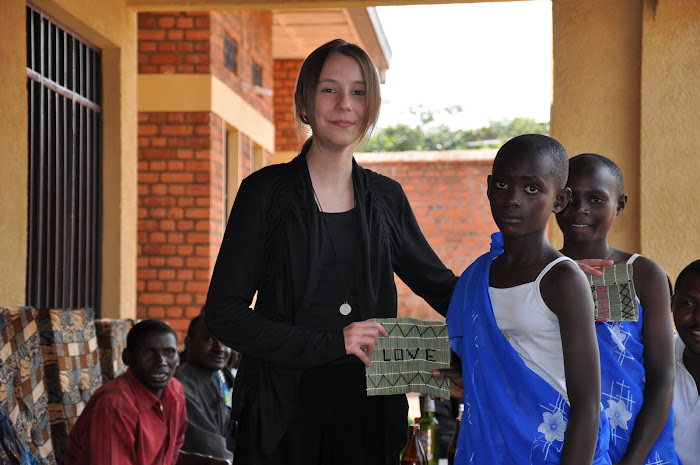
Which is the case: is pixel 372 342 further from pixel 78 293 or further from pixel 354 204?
pixel 78 293

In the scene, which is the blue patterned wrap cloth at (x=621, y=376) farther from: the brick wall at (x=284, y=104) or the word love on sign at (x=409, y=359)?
the brick wall at (x=284, y=104)

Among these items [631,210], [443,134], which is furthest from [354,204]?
[443,134]

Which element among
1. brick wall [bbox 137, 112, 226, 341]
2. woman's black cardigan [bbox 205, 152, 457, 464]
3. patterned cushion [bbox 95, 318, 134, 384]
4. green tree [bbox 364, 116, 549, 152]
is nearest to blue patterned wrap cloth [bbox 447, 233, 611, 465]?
woman's black cardigan [bbox 205, 152, 457, 464]

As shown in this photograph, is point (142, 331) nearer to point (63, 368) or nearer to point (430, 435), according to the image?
point (63, 368)

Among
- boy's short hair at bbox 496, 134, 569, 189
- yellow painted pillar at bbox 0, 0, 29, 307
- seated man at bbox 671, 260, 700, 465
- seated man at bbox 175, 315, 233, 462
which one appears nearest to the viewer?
boy's short hair at bbox 496, 134, 569, 189

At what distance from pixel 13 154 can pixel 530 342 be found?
4.10 meters

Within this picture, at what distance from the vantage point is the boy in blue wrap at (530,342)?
2.02 metres

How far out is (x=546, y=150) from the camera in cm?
216

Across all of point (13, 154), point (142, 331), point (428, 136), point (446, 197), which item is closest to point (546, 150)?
point (142, 331)

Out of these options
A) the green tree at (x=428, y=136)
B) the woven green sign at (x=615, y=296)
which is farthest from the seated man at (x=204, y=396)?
the green tree at (x=428, y=136)

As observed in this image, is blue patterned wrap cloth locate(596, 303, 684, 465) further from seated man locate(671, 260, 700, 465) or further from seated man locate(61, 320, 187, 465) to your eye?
seated man locate(61, 320, 187, 465)

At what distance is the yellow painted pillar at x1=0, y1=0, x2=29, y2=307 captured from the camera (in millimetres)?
5309

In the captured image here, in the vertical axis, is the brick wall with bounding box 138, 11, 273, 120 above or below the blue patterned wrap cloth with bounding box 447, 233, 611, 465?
above

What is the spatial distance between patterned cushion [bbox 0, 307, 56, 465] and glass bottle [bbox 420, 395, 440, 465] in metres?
1.93
